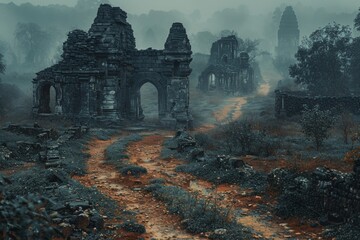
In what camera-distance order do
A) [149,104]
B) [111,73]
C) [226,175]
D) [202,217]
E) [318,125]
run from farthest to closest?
Answer: [149,104]
[111,73]
[318,125]
[226,175]
[202,217]

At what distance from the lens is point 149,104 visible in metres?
47.6

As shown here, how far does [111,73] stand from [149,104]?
17.5 metres

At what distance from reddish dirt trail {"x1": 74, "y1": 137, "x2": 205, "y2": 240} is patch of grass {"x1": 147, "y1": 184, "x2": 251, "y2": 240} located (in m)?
0.24

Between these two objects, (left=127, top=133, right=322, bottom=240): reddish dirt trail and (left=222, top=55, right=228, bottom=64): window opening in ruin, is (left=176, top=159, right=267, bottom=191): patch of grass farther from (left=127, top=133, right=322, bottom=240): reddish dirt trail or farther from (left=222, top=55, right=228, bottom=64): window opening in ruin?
(left=222, top=55, right=228, bottom=64): window opening in ruin

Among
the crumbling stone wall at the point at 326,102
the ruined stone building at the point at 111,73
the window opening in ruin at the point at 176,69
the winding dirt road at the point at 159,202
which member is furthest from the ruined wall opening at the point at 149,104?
the winding dirt road at the point at 159,202

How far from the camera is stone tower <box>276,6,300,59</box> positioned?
107 metres

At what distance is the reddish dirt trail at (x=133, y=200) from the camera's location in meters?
8.97

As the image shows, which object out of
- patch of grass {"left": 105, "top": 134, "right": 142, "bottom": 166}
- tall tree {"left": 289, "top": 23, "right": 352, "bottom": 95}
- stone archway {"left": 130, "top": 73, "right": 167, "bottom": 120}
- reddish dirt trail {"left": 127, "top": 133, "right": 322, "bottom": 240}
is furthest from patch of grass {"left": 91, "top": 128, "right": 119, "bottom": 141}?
tall tree {"left": 289, "top": 23, "right": 352, "bottom": 95}

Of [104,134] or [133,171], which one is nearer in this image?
[133,171]

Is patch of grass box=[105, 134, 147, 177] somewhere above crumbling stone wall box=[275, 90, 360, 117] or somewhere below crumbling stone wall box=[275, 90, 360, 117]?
below

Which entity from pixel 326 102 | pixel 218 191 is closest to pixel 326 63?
pixel 326 102

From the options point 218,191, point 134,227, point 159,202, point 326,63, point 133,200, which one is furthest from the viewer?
point 326,63

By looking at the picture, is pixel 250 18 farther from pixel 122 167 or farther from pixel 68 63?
pixel 122 167

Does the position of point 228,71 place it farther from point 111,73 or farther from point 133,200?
point 133,200
